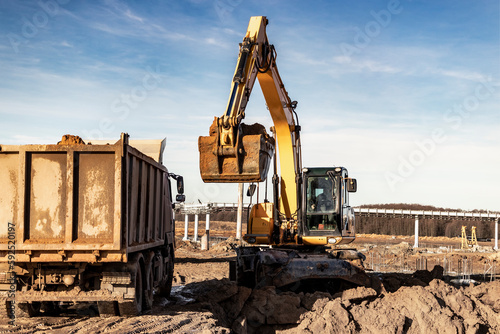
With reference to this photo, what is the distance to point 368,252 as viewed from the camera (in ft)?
122

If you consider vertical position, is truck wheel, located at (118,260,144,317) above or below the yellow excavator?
below

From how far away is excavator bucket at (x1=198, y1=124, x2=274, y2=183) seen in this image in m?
10.9

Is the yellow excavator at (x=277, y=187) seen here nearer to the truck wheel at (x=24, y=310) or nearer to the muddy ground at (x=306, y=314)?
the muddy ground at (x=306, y=314)

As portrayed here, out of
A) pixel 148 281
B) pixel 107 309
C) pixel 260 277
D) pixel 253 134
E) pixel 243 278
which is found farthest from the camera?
pixel 243 278

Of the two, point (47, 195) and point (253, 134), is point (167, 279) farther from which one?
point (47, 195)

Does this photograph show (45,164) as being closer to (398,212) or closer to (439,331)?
(439,331)

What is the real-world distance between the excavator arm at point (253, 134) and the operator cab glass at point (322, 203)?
1.62 feet

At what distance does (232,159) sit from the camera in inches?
434

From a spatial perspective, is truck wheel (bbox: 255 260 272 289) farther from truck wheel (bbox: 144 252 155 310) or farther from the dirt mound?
the dirt mound

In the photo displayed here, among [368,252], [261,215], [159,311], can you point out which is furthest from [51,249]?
[368,252]

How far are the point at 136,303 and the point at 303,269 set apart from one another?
14.1ft

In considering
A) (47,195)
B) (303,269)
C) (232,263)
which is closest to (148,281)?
(47,195)

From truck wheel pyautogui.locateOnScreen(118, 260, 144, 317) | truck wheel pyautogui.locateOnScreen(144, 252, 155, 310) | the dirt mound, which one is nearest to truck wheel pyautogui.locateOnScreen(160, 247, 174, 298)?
truck wheel pyautogui.locateOnScreen(144, 252, 155, 310)

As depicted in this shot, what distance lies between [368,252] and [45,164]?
101 ft
